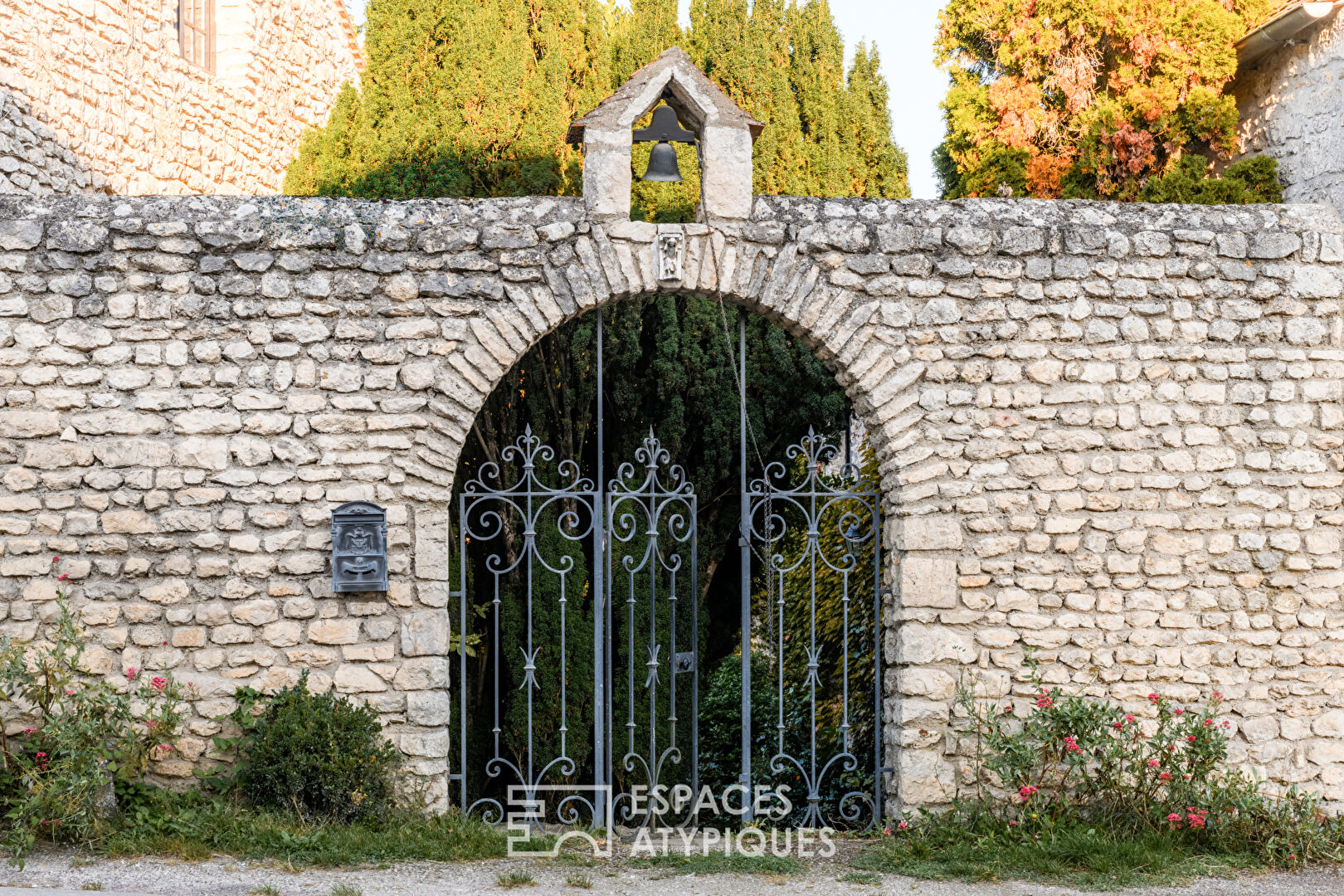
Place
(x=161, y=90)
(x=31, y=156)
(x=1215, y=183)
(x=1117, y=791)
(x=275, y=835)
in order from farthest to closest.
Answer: (x=161, y=90), (x=1215, y=183), (x=31, y=156), (x=1117, y=791), (x=275, y=835)

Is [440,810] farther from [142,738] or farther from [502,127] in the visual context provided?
[502,127]

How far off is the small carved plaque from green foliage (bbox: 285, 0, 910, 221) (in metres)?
2.44

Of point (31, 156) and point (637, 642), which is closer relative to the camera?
point (637, 642)

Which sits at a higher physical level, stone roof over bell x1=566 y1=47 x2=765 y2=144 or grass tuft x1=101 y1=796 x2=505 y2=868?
stone roof over bell x1=566 y1=47 x2=765 y2=144

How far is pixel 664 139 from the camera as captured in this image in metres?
5.58

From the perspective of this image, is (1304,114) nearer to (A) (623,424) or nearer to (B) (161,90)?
(A) (623,424)

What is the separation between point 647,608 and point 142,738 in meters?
2.70

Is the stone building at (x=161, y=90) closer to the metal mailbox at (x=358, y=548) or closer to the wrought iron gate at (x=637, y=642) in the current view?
the metal mailbox at (x=358, y=548)

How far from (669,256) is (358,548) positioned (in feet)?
6.54

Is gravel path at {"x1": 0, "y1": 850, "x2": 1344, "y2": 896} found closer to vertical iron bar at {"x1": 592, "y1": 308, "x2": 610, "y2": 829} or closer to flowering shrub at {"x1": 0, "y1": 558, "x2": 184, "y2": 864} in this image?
flowering shrub at {"x1": 0, "y1": 558, "x2": 184, "y2": 864}

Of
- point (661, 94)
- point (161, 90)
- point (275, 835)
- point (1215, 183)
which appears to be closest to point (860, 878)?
point (275, 835)

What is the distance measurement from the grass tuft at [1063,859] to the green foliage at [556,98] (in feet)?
14.9

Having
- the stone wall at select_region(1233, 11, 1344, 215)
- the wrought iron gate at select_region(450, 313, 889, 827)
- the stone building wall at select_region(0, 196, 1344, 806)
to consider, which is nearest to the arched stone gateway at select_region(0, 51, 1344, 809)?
the stone building wall at select_region(0, 196, 1344, 806)

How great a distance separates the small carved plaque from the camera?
211 inches
